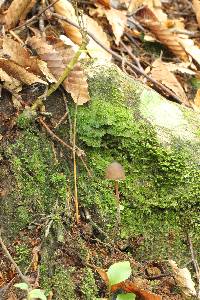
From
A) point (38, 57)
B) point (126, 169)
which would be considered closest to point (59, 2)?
point (38, 57)

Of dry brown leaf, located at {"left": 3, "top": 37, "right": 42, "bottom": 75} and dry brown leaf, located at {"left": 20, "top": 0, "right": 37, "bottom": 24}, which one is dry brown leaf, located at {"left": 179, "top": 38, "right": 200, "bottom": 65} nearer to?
dry brown leaf, located at {"left": 20, "top": 0, "right": 37, "bottom": 24}

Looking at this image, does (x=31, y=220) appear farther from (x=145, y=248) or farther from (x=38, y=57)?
(x=38, y=57)

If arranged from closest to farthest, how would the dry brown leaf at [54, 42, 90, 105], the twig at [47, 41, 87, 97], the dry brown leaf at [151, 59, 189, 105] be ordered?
the twig at [47, 41, 87, 97], the dry brown leaf at [54, 42, 90, 105], the dry brown leaf at [151, 59, 189, 105]

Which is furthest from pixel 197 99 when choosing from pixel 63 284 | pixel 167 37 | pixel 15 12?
pixel 63 284

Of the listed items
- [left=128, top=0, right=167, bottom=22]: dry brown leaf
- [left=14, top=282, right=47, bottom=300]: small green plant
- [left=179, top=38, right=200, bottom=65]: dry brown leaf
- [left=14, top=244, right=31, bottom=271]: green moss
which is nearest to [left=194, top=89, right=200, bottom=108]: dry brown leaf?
[left=179, top=38, right=200, bottom=65]: dry brown leaf

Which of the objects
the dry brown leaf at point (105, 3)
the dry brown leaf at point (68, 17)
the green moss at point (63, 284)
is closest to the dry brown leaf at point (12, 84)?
the dry brown leaf at point (68, 17)
